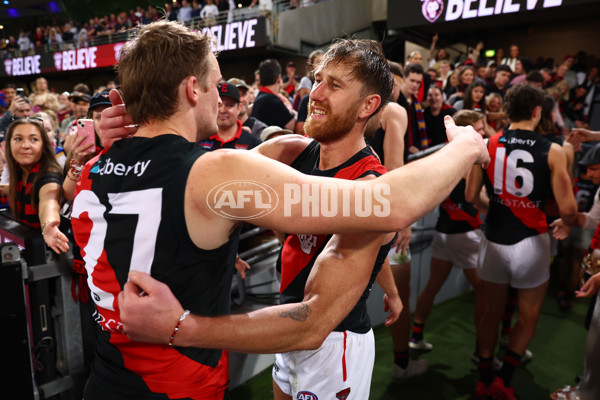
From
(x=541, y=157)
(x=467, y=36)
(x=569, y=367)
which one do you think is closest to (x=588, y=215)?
(x=541, y=157)

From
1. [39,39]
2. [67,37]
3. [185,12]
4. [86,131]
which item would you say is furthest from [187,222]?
[39,39]

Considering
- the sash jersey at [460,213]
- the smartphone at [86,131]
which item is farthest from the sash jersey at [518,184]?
the smartphone at [86,131]

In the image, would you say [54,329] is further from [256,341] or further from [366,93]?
[366,93]

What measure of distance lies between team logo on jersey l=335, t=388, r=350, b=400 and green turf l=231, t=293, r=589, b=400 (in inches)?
64.4

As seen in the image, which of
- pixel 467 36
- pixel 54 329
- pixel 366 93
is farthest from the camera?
pixel 467 36

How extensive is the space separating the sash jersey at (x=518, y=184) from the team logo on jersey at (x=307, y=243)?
2.10 metres

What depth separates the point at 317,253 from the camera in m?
1.67

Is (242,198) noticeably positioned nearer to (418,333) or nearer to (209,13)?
(418,333)

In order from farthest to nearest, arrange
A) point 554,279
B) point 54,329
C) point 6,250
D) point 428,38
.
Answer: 1. point 428,38
2. point 554,279
3. point 54,329
4. point 6,250

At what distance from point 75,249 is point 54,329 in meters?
0.45

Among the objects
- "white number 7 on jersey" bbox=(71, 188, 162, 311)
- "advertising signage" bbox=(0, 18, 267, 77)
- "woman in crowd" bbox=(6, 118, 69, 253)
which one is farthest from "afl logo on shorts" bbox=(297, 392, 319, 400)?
"advertising signage" bbox=(0, 18, 267, 77)

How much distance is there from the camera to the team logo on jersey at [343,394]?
1.72 metres

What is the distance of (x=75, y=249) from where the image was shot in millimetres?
2365

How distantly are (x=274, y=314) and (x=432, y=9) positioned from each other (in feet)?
36.0
